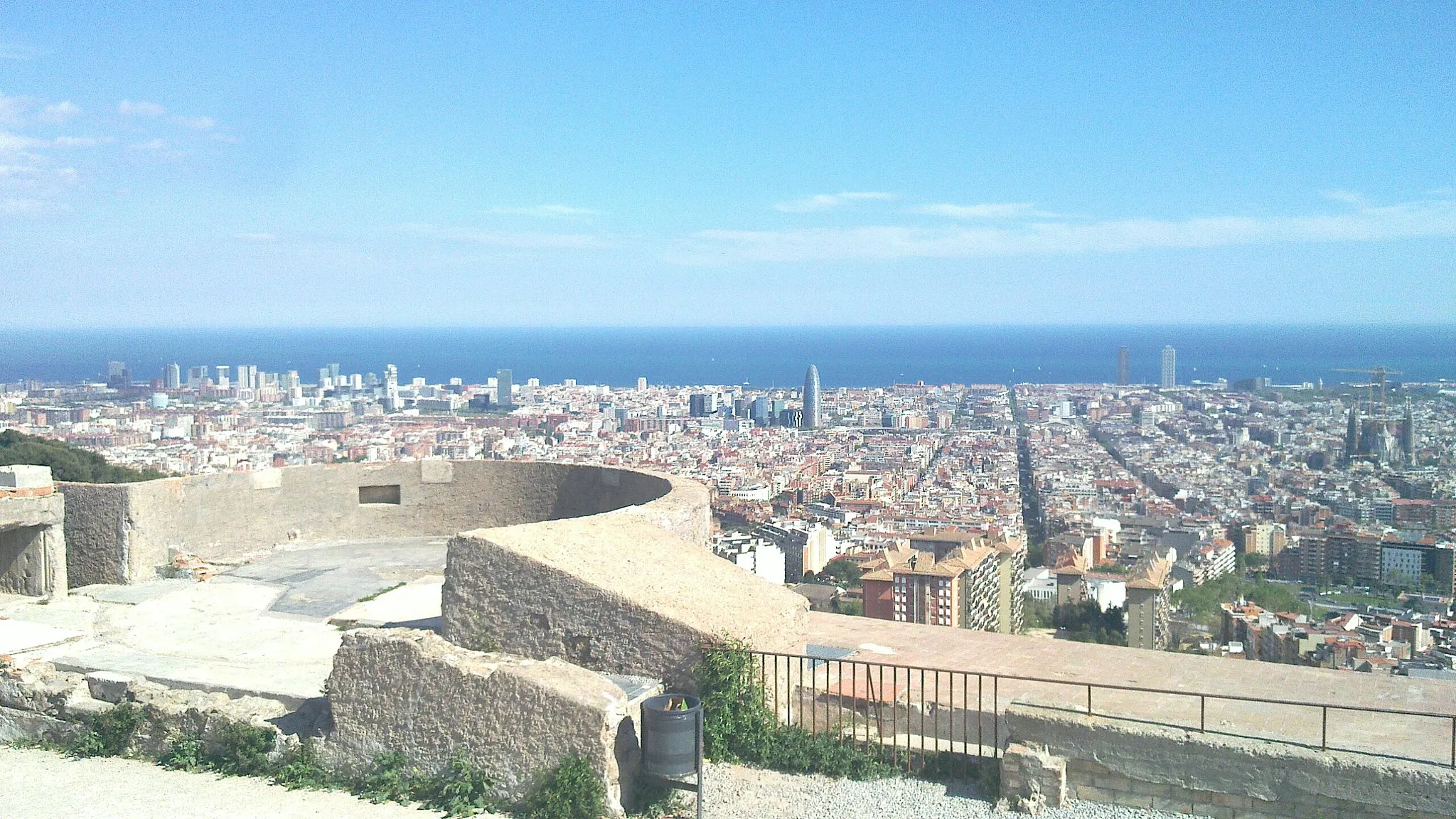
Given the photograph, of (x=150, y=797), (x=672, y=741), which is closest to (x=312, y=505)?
(x=150, y=797)

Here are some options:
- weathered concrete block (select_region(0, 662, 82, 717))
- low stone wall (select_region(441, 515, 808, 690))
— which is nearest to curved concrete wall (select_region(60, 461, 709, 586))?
low stone wall (select_region(441, 515, 808, 690))

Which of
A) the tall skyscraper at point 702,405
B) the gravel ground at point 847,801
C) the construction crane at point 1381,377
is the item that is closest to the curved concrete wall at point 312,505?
the gravel ground at point 847,801

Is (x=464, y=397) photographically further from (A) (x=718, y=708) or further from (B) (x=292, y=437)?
(A) (x=718, y=708)

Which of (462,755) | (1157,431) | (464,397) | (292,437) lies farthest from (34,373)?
(462,755)

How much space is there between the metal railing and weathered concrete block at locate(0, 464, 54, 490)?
6.47 m

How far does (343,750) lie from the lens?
224 inches

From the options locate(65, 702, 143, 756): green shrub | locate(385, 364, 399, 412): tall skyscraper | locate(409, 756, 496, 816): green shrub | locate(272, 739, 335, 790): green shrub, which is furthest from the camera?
locate(385, 364, 399, 412): tall skyscraper

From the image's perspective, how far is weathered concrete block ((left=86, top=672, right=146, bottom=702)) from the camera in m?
6.39

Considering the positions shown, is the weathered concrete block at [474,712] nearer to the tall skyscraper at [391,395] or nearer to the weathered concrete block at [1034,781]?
the weathered concrete block at [1034,781]

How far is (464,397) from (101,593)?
68.6 meters

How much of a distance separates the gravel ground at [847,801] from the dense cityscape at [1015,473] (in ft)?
11.7

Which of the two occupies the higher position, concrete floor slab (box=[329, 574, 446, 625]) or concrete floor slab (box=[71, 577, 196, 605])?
concrete floor slab (box=[329, 574, 446, 625])

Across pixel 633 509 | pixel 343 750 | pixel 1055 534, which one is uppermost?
pixel 633 509

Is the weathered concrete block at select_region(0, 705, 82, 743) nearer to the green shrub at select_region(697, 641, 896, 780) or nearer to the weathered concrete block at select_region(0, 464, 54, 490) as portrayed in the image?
the weathered concrete block at select_region(0, 464, 54, 490)
